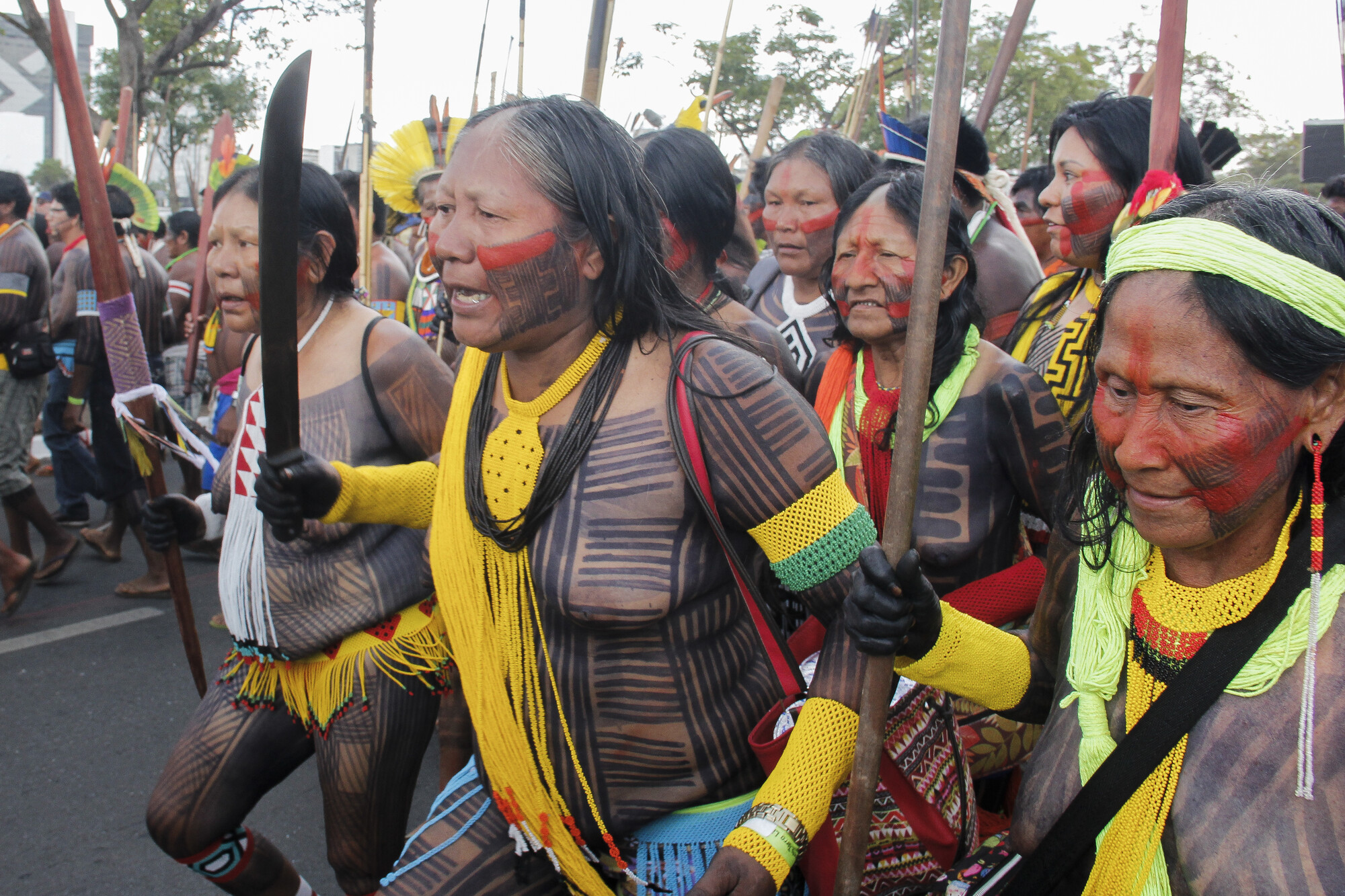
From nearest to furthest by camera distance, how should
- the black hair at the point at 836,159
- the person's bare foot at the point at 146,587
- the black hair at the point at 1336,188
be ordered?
the black hair at the point at 836,159, the black hair at the point at 1336,188, the person's bare foot at the point at 146,587

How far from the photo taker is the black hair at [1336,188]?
18.7 feet

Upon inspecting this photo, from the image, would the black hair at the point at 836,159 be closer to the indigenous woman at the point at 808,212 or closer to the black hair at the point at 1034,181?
the indigenous woman at the point at 808,212

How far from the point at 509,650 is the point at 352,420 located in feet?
3.25

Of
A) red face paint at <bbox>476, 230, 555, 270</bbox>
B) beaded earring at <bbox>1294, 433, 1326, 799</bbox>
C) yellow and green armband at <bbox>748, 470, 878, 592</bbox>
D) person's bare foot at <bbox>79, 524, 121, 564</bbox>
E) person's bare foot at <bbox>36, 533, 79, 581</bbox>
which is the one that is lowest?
person's bare foot at <bbox>79, 524, 121, 564</bbox>

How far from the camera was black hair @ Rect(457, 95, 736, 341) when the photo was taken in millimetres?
1785

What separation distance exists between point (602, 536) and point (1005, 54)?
1940mm

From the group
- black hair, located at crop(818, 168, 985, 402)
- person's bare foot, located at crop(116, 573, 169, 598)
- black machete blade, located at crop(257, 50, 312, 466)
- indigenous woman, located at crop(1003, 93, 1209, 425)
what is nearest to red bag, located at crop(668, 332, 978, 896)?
black machete blade, located at crop(257, 50, 312, 466)

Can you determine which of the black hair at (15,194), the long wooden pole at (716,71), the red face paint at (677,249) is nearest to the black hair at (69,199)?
the black hair at (15,194)

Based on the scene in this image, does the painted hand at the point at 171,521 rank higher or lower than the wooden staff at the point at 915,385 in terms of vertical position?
lower

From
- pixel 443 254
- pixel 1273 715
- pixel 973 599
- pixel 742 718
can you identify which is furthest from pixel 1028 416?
pixel 443 254

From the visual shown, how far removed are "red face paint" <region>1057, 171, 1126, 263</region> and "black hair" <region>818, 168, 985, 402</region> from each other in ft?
1.41

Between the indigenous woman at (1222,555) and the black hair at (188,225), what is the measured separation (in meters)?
9.02

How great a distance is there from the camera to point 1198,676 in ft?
4.17

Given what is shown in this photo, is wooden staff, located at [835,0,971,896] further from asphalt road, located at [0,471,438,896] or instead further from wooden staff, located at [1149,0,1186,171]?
asphalt road, located at [0,471,438,896]
